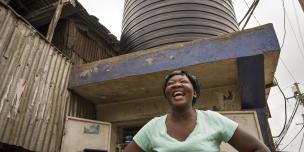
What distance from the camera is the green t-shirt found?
1.57 m

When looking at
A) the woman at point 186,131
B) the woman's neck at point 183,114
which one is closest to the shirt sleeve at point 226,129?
the woman at point 186,131

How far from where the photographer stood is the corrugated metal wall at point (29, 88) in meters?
4.44

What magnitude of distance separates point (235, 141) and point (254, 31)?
3.43m

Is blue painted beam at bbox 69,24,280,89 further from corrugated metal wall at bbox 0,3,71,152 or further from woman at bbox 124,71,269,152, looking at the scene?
woman at bbox 124,71,269,152

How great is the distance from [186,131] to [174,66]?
11.0ft

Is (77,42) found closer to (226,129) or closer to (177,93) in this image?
(177,93)

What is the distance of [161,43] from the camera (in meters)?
6.39

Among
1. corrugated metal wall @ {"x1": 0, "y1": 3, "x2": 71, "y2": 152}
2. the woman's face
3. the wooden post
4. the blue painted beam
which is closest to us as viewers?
the woman's face

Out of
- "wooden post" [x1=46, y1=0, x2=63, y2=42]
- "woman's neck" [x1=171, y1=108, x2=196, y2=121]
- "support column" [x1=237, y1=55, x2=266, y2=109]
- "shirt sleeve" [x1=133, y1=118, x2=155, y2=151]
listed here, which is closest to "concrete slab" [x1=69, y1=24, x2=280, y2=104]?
"support column" [x1=237, y1=55, x2=266, y2=109]

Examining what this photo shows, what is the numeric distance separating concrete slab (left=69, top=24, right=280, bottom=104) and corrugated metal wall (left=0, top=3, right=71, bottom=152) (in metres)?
0.57

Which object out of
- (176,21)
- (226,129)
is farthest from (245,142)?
(176,21)

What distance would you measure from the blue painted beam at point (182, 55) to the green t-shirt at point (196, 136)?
3.09m

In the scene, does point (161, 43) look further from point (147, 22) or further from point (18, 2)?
point (18, 2)

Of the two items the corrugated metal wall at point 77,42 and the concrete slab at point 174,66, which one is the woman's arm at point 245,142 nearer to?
the concrete slab at point 174,66
